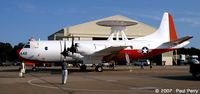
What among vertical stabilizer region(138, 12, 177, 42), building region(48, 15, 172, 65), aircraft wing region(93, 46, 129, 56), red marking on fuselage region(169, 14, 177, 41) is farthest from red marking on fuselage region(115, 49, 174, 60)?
building region(48, 15, 172, 65)

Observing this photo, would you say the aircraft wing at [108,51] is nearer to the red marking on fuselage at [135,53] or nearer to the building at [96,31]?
the red marking on fuselage at [135,53]

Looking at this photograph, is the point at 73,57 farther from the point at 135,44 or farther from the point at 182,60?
the point at 182,60

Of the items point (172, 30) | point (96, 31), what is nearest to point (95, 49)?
point (172, 30)

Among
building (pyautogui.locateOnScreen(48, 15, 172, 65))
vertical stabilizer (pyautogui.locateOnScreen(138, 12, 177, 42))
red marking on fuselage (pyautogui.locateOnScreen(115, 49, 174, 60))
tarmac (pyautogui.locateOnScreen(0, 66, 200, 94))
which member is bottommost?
tarmac (pyautogui.locateOnScreen(0, 66, 200, 94))

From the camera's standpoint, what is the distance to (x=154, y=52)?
1666 inches

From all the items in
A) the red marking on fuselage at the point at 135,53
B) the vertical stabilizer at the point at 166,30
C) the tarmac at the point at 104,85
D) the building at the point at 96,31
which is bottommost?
the tarmac at the point at 104,85

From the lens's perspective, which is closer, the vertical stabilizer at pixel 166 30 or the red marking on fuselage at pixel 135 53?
the red marking on fuselage at pixel 135 53

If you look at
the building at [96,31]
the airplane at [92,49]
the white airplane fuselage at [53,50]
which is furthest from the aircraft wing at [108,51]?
the building at [96,31]

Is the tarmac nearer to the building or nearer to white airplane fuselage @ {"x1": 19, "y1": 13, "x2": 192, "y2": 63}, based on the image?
white airplane fuselage @ {"x1": 19, "y1": 13, "x2": 192, "y2": 63}

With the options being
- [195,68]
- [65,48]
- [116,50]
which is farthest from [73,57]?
[195,68]

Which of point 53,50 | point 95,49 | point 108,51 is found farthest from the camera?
point 53,50

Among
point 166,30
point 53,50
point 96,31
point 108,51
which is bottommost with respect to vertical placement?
point 108,51

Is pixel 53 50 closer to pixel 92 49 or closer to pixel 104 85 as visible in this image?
pixel 92 49

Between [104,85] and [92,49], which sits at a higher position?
[92,49]
